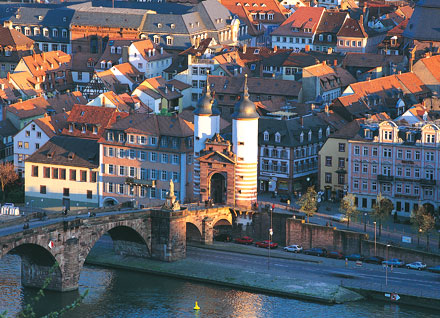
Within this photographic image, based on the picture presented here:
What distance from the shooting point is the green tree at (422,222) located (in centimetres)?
16838

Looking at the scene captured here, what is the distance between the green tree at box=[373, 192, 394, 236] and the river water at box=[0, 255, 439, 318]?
1874cm

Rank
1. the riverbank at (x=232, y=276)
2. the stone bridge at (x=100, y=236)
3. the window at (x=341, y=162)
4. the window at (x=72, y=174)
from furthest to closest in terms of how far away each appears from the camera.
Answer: the window at (x=72, y=174)
the window at (x=341, y=162)
the riverbank at (x=232, y=276)
the stone bridge at (x=100, y=236)

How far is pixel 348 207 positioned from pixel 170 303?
90.7ft

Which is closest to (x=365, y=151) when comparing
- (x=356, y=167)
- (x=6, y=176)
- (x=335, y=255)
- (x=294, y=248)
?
(x=356, y=167)

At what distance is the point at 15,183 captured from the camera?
19862 cm

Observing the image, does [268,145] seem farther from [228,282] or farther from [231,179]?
[228,282]

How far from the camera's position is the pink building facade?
7028 inches

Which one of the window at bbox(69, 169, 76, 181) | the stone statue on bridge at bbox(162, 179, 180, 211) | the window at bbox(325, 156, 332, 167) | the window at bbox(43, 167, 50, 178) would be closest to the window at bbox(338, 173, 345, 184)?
the window at bbox(325, 156, 332, 167)

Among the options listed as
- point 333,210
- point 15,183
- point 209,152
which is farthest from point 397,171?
point 15,183

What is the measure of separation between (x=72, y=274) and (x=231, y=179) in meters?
25.8

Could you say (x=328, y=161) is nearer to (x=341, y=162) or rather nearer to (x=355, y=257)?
(x=341, y=162)

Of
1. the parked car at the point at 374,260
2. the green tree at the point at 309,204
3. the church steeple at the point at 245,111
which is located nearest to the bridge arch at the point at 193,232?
the green tree at the point at 309,204

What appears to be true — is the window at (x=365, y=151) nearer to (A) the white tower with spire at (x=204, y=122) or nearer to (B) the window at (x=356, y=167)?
(B) the window at (x=356, y=167)

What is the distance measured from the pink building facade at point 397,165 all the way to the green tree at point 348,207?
5.19 meters
